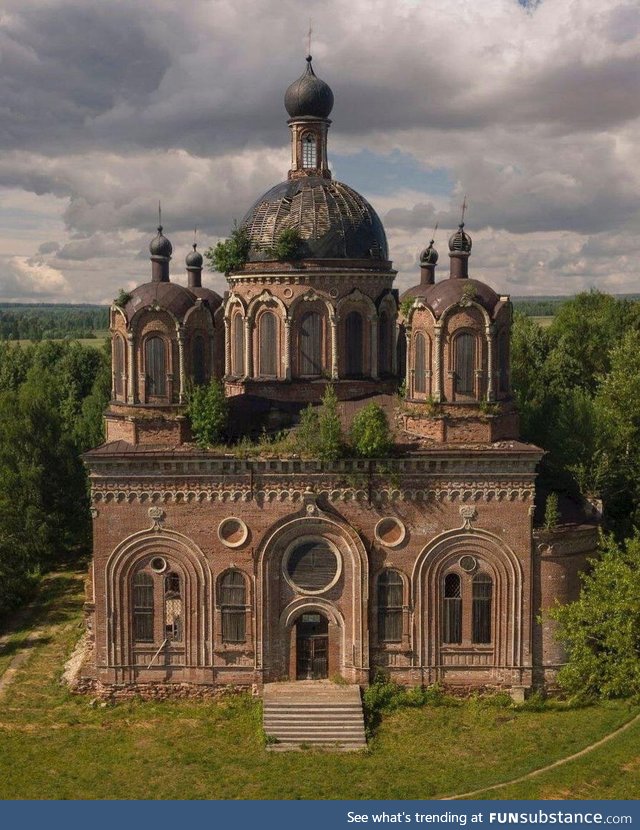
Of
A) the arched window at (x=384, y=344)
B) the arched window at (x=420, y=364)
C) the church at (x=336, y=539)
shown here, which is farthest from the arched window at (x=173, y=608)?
the arched window at (x=384, y=344)

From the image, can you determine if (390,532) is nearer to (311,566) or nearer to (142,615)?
(311,566)

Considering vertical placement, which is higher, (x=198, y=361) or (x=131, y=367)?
(x=198, y=361)

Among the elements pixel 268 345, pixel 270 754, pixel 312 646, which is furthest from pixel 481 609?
pixel 268 345

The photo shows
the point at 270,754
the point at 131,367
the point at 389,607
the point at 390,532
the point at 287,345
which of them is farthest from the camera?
the point at 287,345

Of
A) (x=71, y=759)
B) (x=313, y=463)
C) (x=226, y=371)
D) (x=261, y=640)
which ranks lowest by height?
(x=71, y=759)

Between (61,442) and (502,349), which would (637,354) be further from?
(61,442)

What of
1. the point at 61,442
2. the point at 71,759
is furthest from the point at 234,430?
the point at 61,442

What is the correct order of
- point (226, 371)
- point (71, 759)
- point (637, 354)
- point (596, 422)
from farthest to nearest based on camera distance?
point (637, 354) < point (596, 422) < point (226, 371) < point (71, 759)
